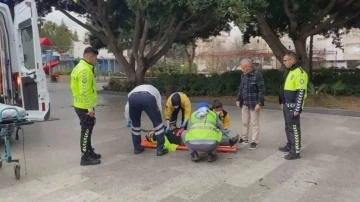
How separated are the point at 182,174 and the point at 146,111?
1243mm

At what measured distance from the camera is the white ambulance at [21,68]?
6.36 meters

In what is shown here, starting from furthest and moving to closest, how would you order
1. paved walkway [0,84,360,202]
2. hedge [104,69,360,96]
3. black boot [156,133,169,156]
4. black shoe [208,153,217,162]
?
hedge [104,69,360,96], black boot [156,133,169,156], black shoe [208,153,217,162], paved walkway [0,84,360,202]

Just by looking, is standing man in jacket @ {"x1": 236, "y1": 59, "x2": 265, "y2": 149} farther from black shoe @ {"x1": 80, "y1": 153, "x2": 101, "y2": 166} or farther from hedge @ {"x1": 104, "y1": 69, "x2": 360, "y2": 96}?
hedge @ {"x1": 104, "y1": 69, "x2": 360, "y2": 96}

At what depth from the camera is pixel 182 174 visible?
15.8 ft

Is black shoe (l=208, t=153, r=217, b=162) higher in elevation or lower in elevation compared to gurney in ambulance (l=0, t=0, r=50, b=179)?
lower

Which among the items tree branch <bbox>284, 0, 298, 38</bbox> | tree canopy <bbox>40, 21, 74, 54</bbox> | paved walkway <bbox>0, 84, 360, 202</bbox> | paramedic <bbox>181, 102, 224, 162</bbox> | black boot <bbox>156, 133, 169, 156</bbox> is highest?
tree canopy <bbox>40, 21, 74, 54</bbox>

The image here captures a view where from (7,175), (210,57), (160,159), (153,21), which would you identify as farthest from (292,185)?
(210,57)

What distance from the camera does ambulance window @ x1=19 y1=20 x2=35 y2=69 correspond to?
6340 millimetres

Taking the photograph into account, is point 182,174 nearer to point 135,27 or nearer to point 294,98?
point 294,98

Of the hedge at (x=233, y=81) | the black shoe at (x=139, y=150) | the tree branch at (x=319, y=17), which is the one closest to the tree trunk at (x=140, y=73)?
the hedge at (x=233, y=81)

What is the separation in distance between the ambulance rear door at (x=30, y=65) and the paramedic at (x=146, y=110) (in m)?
1.77

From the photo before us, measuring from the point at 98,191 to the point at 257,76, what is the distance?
3317mm

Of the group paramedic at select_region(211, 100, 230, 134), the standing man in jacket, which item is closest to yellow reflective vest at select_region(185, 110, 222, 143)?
paramedic at select_region(211, 100, 230, 134)

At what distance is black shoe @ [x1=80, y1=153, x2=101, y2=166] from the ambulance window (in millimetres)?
2196
